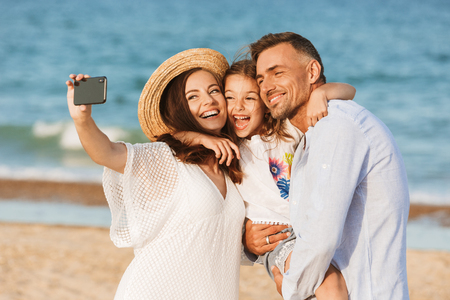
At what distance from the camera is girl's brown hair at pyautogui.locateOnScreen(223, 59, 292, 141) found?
9.82 feet

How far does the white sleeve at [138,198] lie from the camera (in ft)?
8.07

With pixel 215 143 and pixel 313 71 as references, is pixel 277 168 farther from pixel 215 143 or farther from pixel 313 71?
pixel 313 71

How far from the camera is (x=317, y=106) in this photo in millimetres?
2229

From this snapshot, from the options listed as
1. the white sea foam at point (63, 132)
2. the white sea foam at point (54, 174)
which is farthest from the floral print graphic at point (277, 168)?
the white sea foam at point (63, 132)

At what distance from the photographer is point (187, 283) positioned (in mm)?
2506

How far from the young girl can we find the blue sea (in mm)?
6494

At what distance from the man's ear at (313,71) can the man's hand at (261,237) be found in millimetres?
1013

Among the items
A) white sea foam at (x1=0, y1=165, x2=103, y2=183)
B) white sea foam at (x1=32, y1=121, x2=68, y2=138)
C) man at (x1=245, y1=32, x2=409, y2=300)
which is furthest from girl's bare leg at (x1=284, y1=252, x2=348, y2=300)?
white sea foam at (x1=32, y1=121, x2=68, y2=138)

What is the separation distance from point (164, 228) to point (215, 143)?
66cm

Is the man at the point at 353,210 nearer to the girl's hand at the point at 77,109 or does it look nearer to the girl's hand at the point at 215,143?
the girl's hand at the point at 215,143

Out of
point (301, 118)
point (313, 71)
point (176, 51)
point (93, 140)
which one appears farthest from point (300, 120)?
point (176, 51)

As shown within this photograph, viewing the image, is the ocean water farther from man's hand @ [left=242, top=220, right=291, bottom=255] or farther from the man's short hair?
the man's short hair

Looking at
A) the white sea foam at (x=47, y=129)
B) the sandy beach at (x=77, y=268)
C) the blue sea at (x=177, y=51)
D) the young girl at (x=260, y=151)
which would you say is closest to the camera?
the young girl at (x=260, y=151)

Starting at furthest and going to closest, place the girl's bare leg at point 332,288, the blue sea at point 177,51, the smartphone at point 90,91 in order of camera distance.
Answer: the blue sea at point 177,51 → the smartphone at point 90,91 → the girl's bare leg at point 332,288
